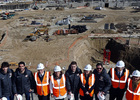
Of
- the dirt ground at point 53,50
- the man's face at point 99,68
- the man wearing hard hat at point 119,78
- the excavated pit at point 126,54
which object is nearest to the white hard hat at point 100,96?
the man wearing hard hat at point 119,78

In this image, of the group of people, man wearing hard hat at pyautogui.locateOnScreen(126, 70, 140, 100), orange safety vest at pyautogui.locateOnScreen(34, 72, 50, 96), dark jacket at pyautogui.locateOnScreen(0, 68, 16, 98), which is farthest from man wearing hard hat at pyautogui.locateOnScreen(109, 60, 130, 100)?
dark jacket at pyautogui.locateOnScreen(0, 68, 16, 98)

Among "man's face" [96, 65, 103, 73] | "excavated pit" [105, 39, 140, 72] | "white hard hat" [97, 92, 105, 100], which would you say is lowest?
"excavated pit" [105, 39, 140, 72]

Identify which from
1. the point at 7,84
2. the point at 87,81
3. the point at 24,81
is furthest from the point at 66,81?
the point at 7,84

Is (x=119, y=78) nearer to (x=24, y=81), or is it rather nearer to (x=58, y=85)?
(x=58, y=85)

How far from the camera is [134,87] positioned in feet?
14.3

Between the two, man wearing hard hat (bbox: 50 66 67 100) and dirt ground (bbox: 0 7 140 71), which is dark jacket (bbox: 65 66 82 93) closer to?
man wearing hard hat (bbox: 50 66 67 100)

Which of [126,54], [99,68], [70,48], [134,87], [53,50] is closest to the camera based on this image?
[134,87]

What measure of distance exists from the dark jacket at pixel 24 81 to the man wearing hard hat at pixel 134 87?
333 cm

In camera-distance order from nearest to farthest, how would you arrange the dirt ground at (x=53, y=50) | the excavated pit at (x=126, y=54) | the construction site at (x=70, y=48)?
the dirt ground at (x=53, y=50)
the construction site at (x=70, y=48)
the excavated pit at (x=126, y=54)

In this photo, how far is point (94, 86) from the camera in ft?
15.9

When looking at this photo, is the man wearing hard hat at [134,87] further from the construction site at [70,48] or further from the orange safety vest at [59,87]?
the construction site at [70,48]

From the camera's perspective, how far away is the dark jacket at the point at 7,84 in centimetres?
474

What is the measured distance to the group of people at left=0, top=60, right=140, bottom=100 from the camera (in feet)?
15.5

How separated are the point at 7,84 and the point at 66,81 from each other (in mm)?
2091
